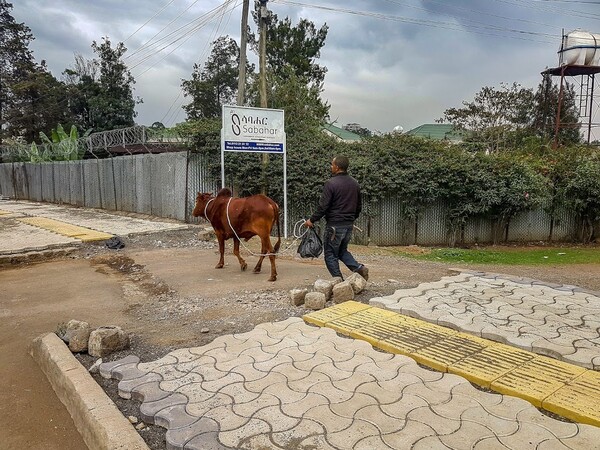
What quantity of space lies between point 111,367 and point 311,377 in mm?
1586

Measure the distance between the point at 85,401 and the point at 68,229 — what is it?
Result: 32.9ft

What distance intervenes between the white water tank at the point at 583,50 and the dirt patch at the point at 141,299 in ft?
53.2

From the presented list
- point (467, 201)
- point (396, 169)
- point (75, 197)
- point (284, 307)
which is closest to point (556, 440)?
point (284, 307)

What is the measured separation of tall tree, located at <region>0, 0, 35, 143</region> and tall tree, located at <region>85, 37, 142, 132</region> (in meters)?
6.80

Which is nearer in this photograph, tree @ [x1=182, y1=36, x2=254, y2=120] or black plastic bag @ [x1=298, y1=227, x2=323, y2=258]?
black plastic bag @ [x1=298, y1=227, x2=323, y2=258]

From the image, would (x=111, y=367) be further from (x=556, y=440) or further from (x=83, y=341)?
(x=556, y=440)

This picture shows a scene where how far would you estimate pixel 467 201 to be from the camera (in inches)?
538

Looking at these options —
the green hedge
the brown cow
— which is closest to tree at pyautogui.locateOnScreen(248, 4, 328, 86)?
the green hedge

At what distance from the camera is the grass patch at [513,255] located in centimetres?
1112

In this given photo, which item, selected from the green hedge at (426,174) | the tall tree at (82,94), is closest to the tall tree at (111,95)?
the tall tree at (82,94)

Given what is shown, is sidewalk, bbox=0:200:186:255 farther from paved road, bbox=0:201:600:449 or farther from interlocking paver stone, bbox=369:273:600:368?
interlocking paver stone, bbox=369:273:600:368

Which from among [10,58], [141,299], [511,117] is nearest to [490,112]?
[511,117]

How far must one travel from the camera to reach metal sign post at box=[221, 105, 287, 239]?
34.2 feet

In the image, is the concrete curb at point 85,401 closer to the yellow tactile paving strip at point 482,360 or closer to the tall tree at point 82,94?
the yellow tactile paving strip at point 482,360
